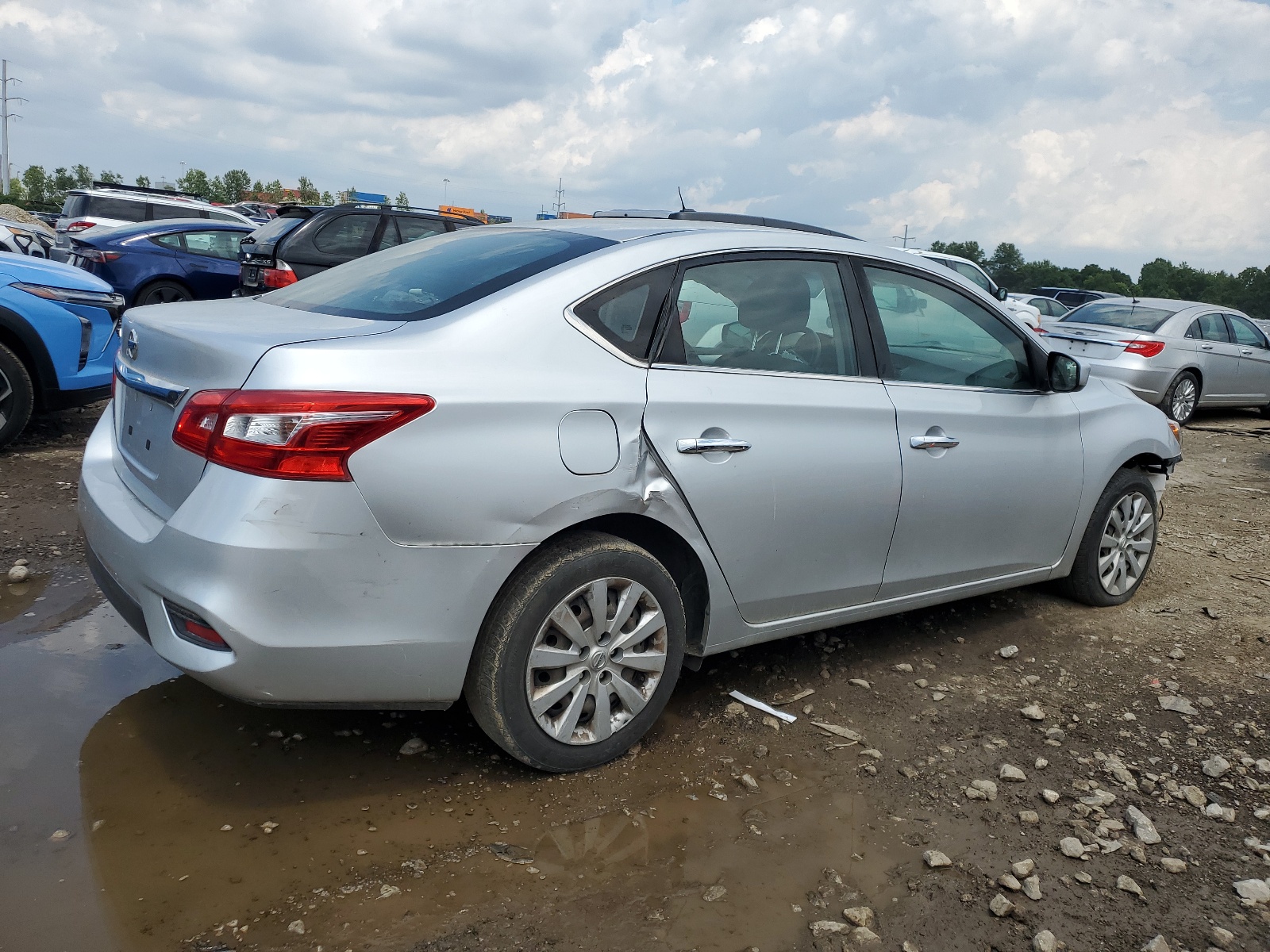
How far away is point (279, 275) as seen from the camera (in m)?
10.3

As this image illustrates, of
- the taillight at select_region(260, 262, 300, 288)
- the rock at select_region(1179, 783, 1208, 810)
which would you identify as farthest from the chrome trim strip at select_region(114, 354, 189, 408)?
the taillight at select_region(260, 262, 300, 288)

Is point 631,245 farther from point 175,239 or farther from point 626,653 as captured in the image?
point 175,239

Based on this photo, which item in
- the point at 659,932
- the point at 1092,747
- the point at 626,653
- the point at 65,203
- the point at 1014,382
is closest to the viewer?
the point at 659,932

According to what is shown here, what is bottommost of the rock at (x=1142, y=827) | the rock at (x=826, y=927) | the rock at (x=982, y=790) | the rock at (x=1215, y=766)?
the rock at (x=826, y=927)

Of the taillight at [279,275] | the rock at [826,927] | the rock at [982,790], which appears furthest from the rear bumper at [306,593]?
the taillight at [279,275]

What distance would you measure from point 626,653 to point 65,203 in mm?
19116

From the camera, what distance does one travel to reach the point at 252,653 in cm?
253

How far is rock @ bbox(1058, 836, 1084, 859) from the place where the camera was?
114 inches

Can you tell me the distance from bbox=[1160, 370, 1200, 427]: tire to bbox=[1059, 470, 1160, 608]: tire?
25.3ft

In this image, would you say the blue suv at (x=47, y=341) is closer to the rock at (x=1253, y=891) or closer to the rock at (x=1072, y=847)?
the rock at (x=1072, y=847)

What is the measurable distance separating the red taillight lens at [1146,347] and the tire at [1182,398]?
434mm

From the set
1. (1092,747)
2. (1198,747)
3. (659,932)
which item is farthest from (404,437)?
(1198,747)

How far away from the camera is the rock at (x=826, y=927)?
8.18ft

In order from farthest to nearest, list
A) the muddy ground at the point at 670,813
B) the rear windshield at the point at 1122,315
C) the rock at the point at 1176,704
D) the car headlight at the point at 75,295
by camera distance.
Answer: the rear windshield at the point at 1122,315 → the car headlight at the point at 75,295 → the rock at the point at 1176,704 → the muddy ground at the point at 670,813
